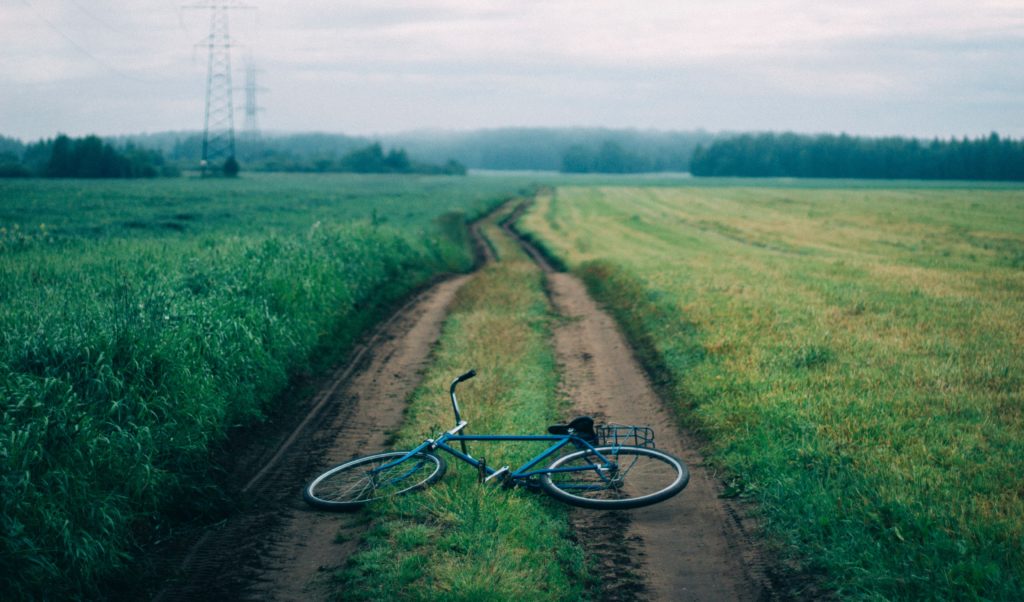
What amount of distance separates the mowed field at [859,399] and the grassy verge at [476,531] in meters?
2.10

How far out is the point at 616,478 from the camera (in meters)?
7.29

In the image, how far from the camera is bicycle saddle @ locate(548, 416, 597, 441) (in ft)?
23.7

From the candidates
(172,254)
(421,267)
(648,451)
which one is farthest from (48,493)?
(421,267)

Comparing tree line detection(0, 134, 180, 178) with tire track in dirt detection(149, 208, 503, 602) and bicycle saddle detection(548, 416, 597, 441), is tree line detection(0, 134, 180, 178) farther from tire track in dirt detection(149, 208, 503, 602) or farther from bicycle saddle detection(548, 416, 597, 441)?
bicycle saddle detection(548, 416, 597, 441)

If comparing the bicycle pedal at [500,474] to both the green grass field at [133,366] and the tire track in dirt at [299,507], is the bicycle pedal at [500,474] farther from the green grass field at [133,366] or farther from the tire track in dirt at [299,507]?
the green grass field at [133,366]

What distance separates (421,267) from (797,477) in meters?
19.7

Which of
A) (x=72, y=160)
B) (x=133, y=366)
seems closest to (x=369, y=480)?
(x=133, y=366)

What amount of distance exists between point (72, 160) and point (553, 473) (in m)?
76.1

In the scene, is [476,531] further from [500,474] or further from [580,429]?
[580,429]

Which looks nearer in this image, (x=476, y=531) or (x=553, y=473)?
(x=476, y=531)

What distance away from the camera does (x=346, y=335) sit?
15.0m

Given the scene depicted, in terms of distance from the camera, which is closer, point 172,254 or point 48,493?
point 48,493

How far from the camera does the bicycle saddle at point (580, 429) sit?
23.7 feet

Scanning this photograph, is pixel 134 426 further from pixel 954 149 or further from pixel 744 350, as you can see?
pixel 954 149
